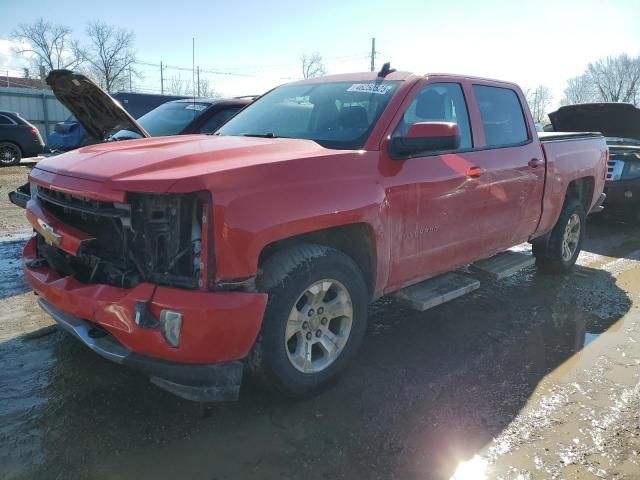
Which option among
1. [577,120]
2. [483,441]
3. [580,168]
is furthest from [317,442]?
[577,120]

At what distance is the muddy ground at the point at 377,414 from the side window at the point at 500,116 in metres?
1.61

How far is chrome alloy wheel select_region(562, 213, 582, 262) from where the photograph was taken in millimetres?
5754

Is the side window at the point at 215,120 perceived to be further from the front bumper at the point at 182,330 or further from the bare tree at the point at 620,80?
the bare tree at the point at 620,80

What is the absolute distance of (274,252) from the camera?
9.57 feet

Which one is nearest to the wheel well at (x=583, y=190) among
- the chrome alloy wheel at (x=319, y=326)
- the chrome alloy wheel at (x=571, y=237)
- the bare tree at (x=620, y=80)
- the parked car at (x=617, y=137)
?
the chrome alloy wheel at (x=571, y=237)

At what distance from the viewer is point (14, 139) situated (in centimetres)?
1548

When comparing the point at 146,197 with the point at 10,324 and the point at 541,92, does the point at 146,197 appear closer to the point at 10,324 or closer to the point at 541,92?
the point at 10,324

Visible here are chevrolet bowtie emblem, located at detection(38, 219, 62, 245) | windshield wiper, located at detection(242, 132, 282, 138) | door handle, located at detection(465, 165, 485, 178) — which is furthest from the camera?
door handle, located at detection(465, 165, 485, 178)

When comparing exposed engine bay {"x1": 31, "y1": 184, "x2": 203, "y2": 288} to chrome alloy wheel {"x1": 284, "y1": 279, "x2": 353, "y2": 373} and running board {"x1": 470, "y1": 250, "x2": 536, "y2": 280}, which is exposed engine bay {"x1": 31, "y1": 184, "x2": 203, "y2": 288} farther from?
running board {"x1": 470, "y1": 250, "x2": 536, "y2": 280}

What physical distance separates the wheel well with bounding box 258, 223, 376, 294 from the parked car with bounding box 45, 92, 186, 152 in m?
10.5

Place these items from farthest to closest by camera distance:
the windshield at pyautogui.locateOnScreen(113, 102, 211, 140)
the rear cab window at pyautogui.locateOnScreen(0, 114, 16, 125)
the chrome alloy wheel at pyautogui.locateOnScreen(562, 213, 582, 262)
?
1. the rear cab window at pyautogui.locateOnScreen(0, 114, 16, 125)
2. the windshield at pyautogui.locateOnScreen(113, 102, 211, 140)
3. the chrome alloy wheel at pyautogui.locateOnScreen(562, 213, 582, 262)

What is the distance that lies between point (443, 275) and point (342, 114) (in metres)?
1.61


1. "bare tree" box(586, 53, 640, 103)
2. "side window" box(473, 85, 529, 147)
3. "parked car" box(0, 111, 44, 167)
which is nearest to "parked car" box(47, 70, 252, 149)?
"side window" box(473, 85, 529, 147)

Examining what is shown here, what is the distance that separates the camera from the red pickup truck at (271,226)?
2.50 m
